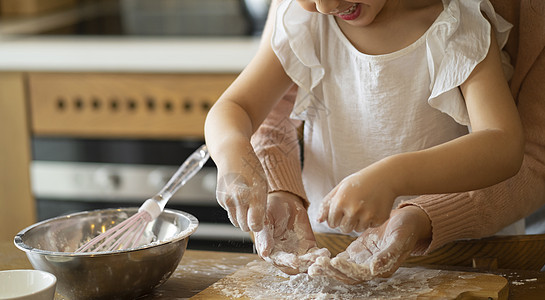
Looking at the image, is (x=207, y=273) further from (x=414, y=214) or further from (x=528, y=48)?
(x=528, y=48)

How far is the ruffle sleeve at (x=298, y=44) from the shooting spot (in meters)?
0.94

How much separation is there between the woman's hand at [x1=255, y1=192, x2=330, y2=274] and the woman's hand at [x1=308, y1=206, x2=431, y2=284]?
33 mm

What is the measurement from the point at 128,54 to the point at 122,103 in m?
0.13

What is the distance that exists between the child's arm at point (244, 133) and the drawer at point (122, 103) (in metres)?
0.82

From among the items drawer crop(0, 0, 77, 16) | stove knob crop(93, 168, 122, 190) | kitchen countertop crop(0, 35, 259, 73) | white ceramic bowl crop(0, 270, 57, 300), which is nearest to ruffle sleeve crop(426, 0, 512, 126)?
white ceramic bowl crop(0, 270, 57, 300)

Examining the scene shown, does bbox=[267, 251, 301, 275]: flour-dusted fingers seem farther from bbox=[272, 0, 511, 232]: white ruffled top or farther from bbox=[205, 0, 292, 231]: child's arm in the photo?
bbox=[272, 0, 511, 232]: white ruffled top

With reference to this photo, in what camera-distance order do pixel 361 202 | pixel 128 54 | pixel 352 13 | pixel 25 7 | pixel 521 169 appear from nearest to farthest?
1. pixel 361 202
2. pixel 352 13
3. pixel 521 169
4. pixel 128 54
5. pixel 25 7

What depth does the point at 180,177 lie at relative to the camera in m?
0.91

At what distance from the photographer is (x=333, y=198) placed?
74 cm

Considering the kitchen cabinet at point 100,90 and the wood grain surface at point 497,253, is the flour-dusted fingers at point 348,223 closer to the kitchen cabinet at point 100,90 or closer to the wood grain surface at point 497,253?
the wood grain surface at point 497,253

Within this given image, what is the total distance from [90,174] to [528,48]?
125 cm

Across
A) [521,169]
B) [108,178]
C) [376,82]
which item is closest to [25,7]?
[108,178]

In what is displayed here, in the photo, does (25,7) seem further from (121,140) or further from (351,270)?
(351,270)

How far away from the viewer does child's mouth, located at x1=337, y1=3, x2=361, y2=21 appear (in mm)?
838
